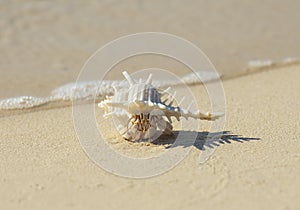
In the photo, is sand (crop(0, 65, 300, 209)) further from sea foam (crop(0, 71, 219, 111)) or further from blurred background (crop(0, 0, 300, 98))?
blurred background (crop(0, 0, 300, 98))

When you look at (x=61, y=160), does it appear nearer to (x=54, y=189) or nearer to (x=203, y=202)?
(x=54, y=189)

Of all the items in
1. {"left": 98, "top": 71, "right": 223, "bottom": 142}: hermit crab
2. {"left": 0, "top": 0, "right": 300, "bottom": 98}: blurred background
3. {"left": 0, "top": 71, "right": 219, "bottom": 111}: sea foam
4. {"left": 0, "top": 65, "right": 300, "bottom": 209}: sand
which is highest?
{"left": 0, "top": 0, "right": 300, "bottom": 98}: blurred background

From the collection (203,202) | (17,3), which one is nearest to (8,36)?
(17,3)

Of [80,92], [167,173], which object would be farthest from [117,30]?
[167,173]

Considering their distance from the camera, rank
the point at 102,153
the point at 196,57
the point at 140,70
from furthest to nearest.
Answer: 1. the point at 196,57
2. the point at 140,70
3. the point at 102,153

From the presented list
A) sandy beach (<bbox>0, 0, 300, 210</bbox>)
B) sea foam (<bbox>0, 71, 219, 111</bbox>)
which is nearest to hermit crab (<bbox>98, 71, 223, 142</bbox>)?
sandy beach (<bbox>0, 0, 300, 210</bbox>)

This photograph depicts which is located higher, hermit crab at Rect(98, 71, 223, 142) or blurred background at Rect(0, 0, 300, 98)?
blurred background at Rect(0, 0, 300, 98)

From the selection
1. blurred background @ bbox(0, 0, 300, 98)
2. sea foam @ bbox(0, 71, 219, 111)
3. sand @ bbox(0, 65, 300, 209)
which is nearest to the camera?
sand @ bbox(0, 65, 300, 209)

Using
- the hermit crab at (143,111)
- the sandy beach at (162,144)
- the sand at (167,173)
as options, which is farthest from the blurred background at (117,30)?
the hermit crab at (143,111)

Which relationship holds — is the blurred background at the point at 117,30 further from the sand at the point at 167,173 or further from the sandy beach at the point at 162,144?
the sand at the point at 167,173

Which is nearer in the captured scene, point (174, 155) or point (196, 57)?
point (174, 155)
